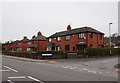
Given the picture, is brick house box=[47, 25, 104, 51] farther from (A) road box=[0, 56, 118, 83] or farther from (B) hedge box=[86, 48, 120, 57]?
(A) road box=[0, 56, 118, 83]

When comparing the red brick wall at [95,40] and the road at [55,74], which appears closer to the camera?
the road at [55,74]

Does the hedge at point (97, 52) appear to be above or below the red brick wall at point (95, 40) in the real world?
below

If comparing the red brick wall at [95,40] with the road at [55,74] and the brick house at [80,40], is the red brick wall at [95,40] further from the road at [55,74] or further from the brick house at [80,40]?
the road at [55,74]

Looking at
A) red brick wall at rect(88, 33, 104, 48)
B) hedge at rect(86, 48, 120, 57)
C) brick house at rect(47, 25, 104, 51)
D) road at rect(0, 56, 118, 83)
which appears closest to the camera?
road at rect(0, 56, 118, 83)

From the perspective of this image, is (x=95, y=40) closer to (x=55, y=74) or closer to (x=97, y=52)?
(x=97, y=52)

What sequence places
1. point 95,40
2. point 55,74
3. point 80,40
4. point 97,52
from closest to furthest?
point 55,74 → point 97,52 → point 80,40 → point 95,40

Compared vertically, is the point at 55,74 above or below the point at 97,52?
below

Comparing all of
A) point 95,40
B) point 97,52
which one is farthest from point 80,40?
point 97,52

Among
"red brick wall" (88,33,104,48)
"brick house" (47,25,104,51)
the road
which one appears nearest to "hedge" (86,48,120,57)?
"brick house" (47,25,104,51)

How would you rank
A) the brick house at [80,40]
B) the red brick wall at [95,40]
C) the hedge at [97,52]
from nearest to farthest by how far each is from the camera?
the hedge at [97,52] → the brick house at [80,40] → the red brick wall at [95,40]

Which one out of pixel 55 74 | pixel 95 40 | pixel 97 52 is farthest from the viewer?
pixel 95 40

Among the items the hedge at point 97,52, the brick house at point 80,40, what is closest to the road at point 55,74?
the hedge at point 97,52

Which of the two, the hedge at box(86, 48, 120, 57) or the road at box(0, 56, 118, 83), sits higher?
the hedge at box(86, 48, 120, 57)

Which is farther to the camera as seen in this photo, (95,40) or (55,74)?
(95,40)
